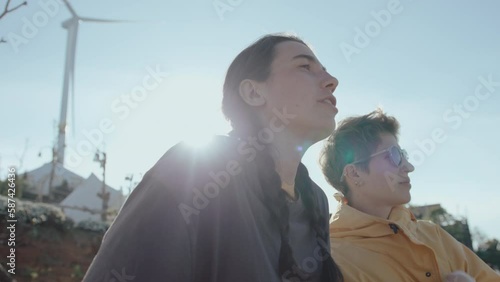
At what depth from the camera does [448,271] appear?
8.54 ft

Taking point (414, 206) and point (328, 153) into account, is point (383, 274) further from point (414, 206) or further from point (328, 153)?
point (414, 206)

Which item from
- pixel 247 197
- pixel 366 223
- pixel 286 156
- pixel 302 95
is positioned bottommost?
pixel 366 223

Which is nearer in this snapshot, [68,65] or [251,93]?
[251,93]

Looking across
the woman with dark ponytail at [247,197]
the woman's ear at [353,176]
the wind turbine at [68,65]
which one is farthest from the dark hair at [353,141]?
the wind turbine at [68,65]

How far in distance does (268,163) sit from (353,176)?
51.6 inches

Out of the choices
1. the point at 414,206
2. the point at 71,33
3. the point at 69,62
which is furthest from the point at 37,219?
the point at 414,206

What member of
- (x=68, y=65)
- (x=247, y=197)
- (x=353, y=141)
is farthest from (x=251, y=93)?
(x=68, y=65)

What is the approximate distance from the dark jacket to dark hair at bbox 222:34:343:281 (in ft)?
0.15

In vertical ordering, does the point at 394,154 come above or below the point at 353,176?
above

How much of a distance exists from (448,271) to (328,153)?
1254 mm

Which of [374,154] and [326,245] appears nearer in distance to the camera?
[326,245]

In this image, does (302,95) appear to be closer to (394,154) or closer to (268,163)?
(268,163)

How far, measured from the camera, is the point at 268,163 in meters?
2.09

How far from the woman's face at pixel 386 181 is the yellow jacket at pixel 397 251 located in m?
0.12
